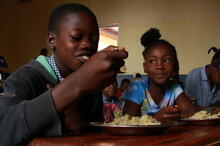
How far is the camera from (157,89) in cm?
183

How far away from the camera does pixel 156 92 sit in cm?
183

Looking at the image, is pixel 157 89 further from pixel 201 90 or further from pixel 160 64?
pixel 201 90

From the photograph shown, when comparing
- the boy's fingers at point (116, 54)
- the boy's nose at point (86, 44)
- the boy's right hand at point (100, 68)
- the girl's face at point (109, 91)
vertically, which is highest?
the boy's nose at point (86, 44)

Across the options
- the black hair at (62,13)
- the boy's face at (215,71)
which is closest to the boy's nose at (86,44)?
the black hair at (62,13)

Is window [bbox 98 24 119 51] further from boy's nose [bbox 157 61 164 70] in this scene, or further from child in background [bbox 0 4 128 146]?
child in background [bbox 0 4 128 146]

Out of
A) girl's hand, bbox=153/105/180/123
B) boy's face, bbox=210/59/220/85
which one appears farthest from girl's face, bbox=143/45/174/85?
boy's face, bbox=210/59/220/85

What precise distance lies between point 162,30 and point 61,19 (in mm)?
5022

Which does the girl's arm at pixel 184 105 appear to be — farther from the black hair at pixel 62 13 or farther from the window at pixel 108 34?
the window at pixel 108 34

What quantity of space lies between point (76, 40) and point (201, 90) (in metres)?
2.10

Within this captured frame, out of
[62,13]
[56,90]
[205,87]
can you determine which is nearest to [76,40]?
[62,13]

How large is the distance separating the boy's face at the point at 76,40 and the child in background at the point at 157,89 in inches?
27.3

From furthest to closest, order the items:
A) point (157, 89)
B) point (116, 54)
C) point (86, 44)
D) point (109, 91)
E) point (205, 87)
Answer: point (109, 91) < point (205, 87) < point (157, 89) < point (86, 44) < point (116, 54)

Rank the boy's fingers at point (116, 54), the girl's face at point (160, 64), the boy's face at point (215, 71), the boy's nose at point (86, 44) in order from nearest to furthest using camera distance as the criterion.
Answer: the boy's fingers at point (116, 54), the boy's nose at point (86, 44), the girl's face at point (160, 64), the boy's face at point (215, 71)

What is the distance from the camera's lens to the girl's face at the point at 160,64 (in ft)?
6.01
